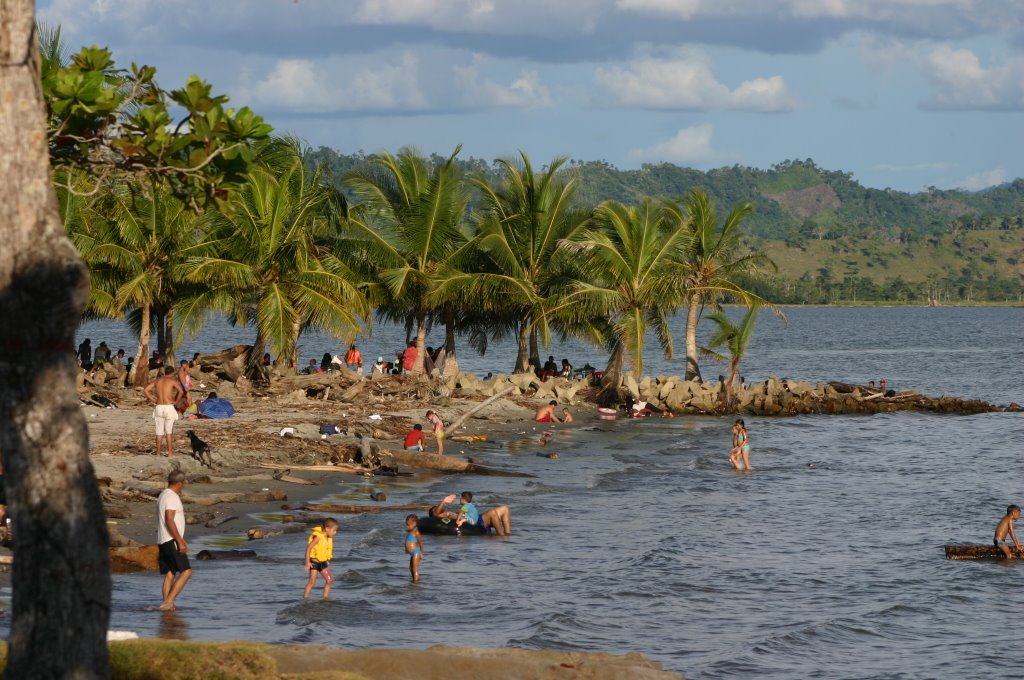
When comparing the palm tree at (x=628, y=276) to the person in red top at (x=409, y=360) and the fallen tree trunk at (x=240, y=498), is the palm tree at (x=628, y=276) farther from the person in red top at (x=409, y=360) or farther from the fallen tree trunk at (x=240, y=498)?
the fallen tree trunk at (x=240, y=498)

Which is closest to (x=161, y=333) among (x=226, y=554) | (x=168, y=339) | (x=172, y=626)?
(x=168, y=339)

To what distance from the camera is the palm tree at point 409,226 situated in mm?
37531

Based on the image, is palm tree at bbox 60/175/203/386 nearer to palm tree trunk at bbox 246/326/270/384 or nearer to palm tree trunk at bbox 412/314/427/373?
palm tree trunk at bbox 246/326/270/384

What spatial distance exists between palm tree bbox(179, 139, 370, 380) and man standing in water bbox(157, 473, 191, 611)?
63.8 feet

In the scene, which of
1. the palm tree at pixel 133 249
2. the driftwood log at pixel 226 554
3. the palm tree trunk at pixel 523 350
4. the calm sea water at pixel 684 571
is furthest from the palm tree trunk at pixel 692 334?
the driftwood log at pixel 226 554

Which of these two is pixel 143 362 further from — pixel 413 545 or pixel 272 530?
pixel 413 545

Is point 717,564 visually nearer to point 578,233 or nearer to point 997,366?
point 578,233

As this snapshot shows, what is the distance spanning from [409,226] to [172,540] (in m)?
25.3

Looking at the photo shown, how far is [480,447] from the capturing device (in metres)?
31.4

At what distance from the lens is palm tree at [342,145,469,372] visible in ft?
123

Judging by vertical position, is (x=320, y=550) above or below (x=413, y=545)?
above

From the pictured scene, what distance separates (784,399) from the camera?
1752 inches

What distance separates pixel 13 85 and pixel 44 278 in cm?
98

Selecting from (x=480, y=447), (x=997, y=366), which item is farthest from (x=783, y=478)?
(x=997, y=366)
